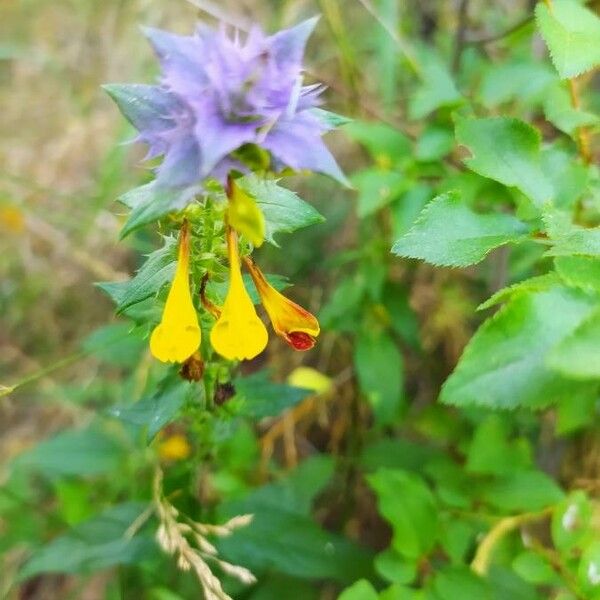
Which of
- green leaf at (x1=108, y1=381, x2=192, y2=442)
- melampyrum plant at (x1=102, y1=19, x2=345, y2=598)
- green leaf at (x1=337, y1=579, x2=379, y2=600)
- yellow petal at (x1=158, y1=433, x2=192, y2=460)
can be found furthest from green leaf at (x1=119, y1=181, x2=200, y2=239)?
yellow petal at (x1=158, y1=433, x2=192, y2=460)

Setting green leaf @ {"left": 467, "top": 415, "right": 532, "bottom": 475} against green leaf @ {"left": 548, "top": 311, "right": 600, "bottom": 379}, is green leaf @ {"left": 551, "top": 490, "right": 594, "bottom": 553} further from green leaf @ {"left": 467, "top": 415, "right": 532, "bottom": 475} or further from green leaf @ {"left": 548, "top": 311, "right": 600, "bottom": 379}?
green leaf @ {"left": 548, "top": 311, "right": 600, "bottom": 379}

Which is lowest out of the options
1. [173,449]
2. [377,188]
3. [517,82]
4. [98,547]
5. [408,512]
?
[173,449]

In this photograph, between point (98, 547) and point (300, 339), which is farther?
point (98, 547)

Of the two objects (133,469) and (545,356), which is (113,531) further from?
(545,356)

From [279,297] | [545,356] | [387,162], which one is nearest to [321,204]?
[387,162]

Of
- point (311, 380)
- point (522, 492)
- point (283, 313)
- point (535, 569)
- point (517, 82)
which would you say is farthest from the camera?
point (311, 380)

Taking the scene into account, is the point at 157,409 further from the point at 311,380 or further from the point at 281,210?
the point at 311,380

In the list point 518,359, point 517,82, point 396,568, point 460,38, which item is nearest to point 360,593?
point 396,568
